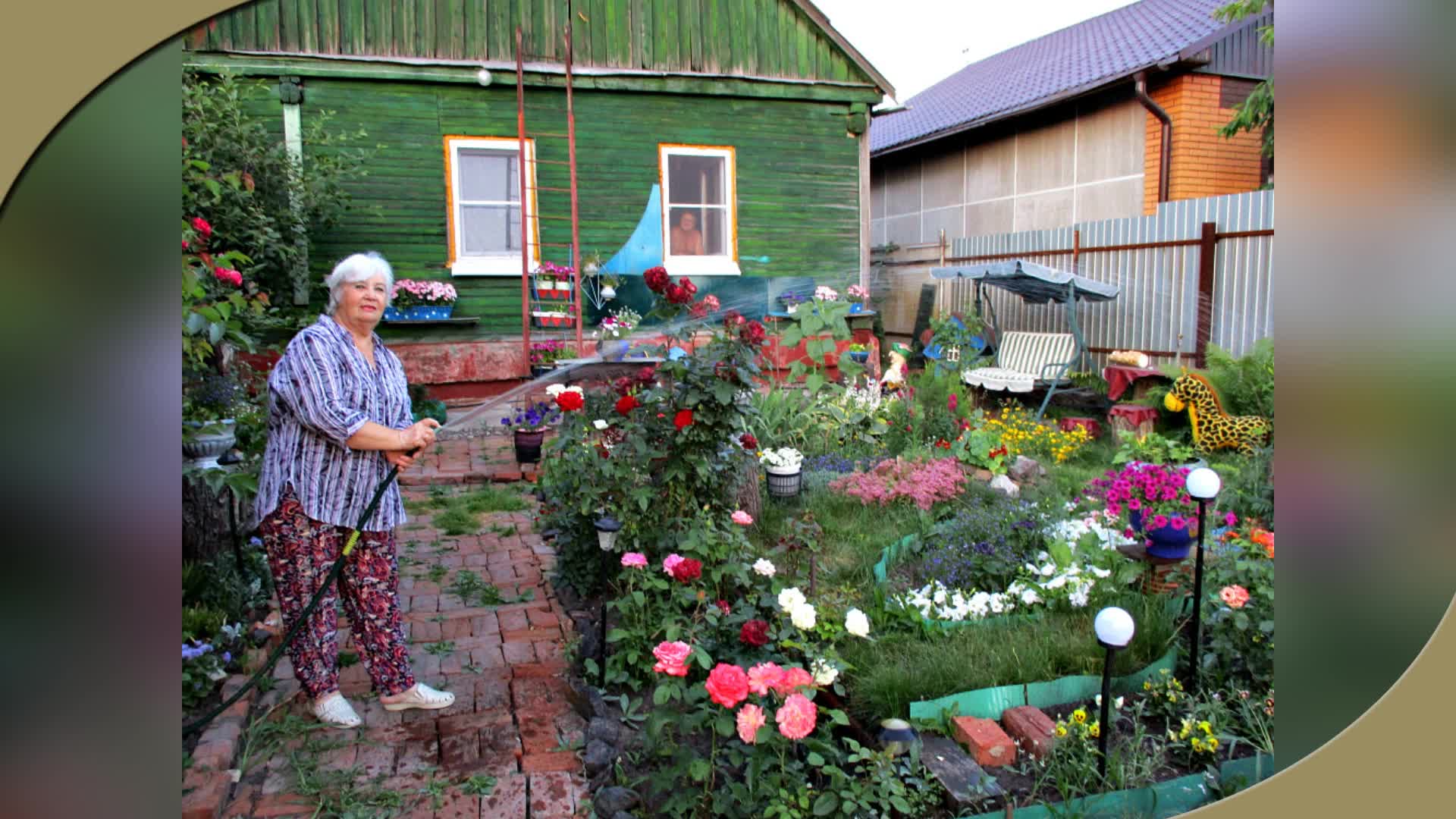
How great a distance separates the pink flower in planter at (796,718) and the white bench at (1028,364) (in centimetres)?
606

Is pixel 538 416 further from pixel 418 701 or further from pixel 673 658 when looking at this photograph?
pixel 673 658

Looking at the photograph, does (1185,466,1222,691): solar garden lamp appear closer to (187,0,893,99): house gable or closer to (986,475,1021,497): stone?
(986,475,1021,497): stone

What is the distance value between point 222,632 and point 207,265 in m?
1.30

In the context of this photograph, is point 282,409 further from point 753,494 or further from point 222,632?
point 753,494

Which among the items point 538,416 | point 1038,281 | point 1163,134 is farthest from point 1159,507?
point 1163,134

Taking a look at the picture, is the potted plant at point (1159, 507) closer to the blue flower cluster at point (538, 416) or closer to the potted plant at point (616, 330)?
the potted plant at point (616, 330)

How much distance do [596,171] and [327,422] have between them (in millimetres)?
6653

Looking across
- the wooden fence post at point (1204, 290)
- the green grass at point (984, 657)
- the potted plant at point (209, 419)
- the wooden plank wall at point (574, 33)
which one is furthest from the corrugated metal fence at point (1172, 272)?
the potted plant at point (209, 419)

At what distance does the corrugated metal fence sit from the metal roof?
2.55 m

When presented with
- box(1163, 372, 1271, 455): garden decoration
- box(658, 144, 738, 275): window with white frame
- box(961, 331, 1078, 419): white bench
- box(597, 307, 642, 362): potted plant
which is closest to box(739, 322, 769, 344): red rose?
box(597, 307, 642, 362): potted plant

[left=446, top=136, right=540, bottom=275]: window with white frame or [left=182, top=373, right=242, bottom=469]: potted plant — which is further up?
[left=446, top=136, right=540, bottom=275]: window with white frame

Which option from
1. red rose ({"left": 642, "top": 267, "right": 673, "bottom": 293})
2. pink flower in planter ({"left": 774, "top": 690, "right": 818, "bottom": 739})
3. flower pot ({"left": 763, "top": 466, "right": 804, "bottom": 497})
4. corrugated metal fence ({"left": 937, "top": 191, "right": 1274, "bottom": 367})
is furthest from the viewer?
corrugated metal fence ({"left": 937, "top": 191, "right": 1274, "bottom": 367})

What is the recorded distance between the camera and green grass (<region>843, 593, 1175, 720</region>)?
8.48 feet

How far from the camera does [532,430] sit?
19.6 feet
